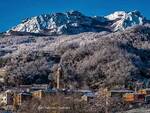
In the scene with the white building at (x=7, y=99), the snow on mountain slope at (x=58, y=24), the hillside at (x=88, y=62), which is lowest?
the white building at (x=7, y=99)

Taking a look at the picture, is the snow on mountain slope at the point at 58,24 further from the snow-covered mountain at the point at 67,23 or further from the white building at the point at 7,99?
the white building at the point at 7,99

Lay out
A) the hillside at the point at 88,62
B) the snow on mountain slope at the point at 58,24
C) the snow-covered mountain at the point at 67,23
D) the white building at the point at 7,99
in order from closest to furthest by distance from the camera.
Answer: the white building at the point at 7,99 → the hillside at the point at 88,62 → the snow on mountain slope at the point at 58,24 → the snow-covered mountain at the point at 67,23

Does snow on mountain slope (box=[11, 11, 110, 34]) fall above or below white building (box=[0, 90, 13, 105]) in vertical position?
above

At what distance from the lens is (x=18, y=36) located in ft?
548

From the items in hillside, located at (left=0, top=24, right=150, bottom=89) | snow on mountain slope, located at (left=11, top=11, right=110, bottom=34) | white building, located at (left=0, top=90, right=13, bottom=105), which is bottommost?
white building, located at (left=0, top=90, right=13, bottom=105)

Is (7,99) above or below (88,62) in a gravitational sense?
below

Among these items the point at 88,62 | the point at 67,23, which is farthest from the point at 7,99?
the point at 67,23

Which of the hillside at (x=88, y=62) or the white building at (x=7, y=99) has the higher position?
the hillside at (x=88, y=62)

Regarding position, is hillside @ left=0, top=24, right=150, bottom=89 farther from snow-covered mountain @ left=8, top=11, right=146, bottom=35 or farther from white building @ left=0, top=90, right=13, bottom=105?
snow-covered mountain @ left=8, top=11, right=146, bottom=35

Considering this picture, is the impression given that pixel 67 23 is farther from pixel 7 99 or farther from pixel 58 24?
pixel 7 99

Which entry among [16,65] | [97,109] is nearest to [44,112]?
[97,109]

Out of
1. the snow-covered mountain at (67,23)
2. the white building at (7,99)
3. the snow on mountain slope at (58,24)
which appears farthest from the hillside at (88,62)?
the snow-covered mountain at (67,23)

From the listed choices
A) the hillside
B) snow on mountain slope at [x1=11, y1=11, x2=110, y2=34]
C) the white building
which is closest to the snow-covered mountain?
snow on mountain slope at [x1=11, y1=11, x2=110, y2=34]

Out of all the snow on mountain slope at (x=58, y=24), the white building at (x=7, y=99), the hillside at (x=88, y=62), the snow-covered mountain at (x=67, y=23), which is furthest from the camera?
the snow-covered mountain at (x=67, y=23)
